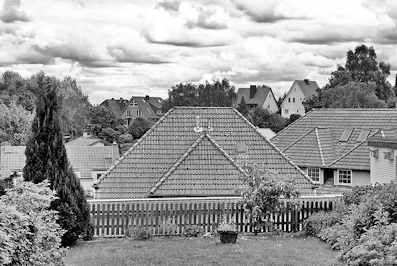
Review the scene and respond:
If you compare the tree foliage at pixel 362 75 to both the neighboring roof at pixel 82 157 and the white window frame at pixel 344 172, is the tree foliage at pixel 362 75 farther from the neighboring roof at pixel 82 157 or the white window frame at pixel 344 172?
the white window frame at pixel 344 172

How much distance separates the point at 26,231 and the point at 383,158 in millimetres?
24467

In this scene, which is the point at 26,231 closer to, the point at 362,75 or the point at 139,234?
the point at 139,234

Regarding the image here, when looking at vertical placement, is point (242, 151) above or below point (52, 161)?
above

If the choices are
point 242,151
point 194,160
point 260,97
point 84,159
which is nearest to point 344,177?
point 242,151

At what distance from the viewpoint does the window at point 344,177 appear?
33.1m

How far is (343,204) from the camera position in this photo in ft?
53.3

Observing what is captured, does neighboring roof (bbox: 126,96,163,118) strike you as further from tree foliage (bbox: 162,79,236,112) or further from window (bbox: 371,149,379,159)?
window (bbox: 371,149,379,159)

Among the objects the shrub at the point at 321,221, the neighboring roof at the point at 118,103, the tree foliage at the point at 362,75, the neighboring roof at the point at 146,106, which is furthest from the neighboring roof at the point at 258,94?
the shrub at the point at 321,221

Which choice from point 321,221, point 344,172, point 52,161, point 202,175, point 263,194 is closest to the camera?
point 52,161

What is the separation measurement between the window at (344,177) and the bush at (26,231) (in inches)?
984

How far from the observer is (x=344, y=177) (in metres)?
33.4

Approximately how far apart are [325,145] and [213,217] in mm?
20331

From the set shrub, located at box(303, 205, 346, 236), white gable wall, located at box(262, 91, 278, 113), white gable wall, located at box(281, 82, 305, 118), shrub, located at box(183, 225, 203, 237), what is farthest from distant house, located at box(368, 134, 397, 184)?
white gable wall, located at box(262, 91, 278, 113)

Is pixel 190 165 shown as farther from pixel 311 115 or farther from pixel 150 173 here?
pixel 311 115
